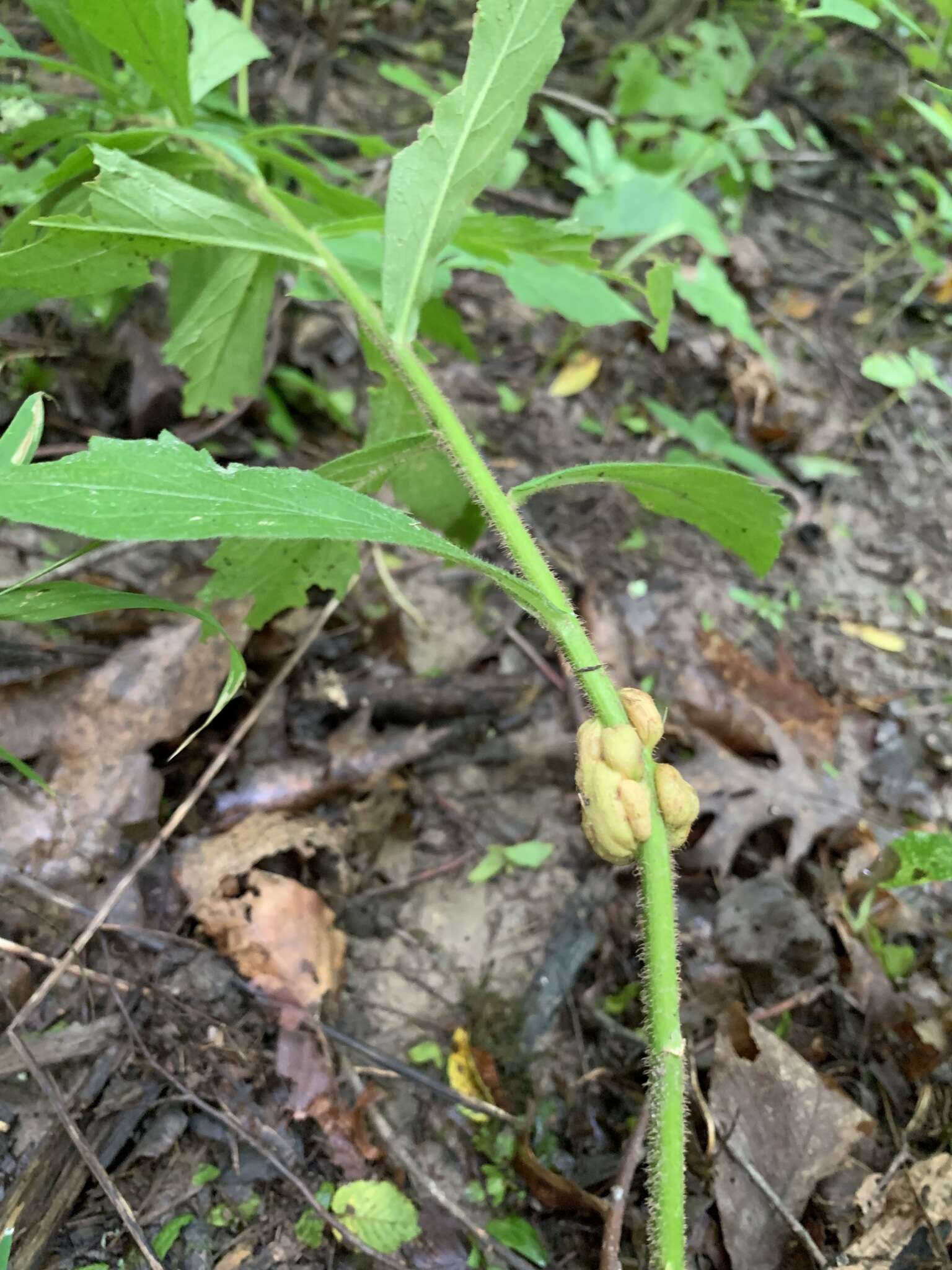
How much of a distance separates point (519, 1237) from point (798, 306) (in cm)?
334

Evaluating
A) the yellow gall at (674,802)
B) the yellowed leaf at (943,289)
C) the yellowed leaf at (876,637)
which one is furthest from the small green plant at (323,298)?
the yellowed leaf at (943,289)

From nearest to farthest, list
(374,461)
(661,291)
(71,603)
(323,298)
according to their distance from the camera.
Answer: (71,603) < (374,461) < (661,291) < (323,298)

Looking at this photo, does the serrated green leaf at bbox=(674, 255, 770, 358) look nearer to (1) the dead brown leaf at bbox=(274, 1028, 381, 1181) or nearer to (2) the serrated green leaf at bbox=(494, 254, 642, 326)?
(2) the serrated green leaf at bbox=(494, 254, 642, 326)

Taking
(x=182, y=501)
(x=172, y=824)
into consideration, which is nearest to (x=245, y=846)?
(x=172, y=824)

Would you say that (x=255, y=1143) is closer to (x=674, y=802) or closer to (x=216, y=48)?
(x=674, y=802)

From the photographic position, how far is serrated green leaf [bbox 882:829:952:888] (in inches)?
54.0

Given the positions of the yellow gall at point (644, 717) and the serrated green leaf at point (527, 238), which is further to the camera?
the serrated green leaf at point (527, 238)

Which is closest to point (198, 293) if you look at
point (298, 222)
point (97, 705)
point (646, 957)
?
point (298, 222)

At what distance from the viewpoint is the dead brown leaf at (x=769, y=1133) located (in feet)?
4.03

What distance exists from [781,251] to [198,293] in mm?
2884

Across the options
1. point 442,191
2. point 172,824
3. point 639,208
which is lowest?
point 172,824

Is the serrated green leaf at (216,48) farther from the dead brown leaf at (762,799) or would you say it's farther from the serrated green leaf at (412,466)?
the dead brown leaf at (762,799)

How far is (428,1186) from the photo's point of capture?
1.28 metres

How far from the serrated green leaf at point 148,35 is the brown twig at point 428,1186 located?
66.6 inches
